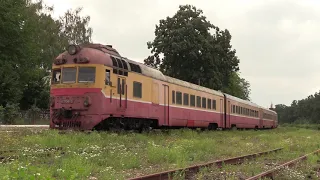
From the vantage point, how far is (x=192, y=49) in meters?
41.9

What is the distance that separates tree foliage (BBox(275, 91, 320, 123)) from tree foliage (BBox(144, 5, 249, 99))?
78.9m

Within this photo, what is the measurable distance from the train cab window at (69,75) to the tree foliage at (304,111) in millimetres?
108864

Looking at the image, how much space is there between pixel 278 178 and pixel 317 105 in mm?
113451

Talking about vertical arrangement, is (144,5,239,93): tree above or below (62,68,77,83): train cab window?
above

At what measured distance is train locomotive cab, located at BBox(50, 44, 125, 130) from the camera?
1488cm

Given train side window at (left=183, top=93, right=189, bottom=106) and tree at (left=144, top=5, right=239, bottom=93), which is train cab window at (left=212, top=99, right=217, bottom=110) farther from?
tree at (left=144, top=5, right=239, bottom=93)

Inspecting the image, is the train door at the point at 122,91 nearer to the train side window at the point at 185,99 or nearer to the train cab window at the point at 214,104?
the train side window at the point at 185,99

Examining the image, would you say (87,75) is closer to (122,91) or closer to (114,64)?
(114,64)

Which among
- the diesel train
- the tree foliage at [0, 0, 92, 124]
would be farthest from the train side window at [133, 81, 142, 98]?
the tree foliage at [0, 0, 92, 124]

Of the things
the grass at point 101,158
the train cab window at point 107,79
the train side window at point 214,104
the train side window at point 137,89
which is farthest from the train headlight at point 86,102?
the train side window at point 214,104

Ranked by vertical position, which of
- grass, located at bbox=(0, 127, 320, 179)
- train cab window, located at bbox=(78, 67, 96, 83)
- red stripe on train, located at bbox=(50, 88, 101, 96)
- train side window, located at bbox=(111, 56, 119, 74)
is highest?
train side window, located at bbox=(111, 56, 119, 74)

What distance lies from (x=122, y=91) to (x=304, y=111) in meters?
126

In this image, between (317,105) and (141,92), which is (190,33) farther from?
(317,105)

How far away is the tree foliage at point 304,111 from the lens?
11544 centimetres
